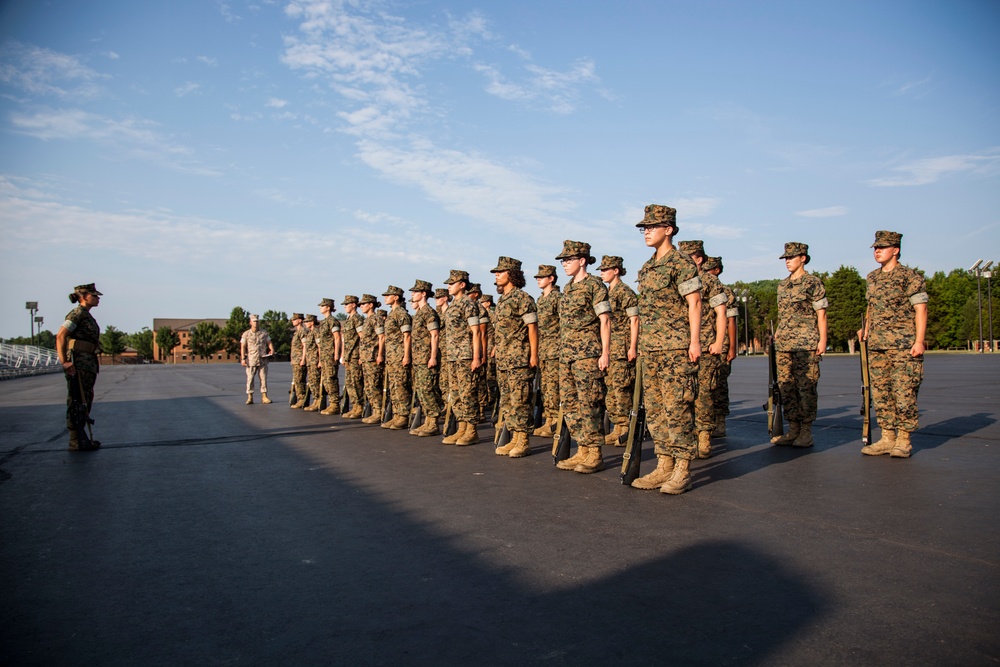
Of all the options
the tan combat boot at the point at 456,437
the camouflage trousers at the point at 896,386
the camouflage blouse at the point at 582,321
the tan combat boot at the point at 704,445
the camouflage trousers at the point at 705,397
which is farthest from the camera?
the tan combat boot at the point at 456,437

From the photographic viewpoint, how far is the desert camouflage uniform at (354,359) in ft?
44.1

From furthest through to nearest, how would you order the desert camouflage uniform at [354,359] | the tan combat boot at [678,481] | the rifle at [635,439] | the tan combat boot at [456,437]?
the desert camouflage uniform at [354,359] → the tan combat boot at [456,437] → the rifle at [635,439] → the tan combat boot at [678,481]

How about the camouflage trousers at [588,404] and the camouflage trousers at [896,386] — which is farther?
the camouflage trousers at [896,386]

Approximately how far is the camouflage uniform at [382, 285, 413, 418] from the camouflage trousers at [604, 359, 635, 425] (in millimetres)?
3581

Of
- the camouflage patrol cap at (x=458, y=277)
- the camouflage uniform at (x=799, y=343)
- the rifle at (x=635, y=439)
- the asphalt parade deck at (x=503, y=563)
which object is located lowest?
the asphalt parade deck at (x=503, y=563)

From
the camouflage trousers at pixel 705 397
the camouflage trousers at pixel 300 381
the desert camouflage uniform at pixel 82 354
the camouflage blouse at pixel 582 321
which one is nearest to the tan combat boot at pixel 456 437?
the camouflage blouse at pixel 582 321

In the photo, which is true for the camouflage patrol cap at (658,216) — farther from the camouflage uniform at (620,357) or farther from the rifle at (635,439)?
the camouflage uniform at (620,357)

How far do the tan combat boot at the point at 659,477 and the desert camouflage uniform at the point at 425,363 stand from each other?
4.77 m

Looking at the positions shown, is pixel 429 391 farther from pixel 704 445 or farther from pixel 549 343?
pixel 704 445

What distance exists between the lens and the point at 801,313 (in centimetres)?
838

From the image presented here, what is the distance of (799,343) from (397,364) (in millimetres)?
6155

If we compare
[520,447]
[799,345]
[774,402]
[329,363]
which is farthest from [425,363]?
[799,345]

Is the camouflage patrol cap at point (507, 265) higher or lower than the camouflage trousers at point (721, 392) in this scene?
higher

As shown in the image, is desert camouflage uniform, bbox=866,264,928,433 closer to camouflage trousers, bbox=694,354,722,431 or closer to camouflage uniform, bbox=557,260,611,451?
camouflage trousers, bbox=694,354,722,431
